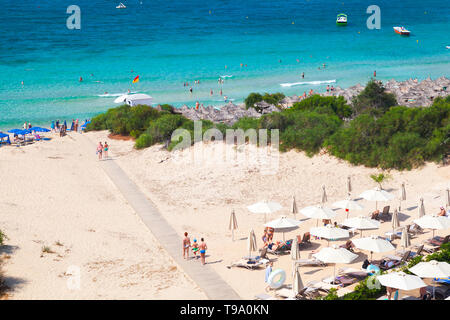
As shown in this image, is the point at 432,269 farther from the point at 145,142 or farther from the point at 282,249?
the point at 145,142

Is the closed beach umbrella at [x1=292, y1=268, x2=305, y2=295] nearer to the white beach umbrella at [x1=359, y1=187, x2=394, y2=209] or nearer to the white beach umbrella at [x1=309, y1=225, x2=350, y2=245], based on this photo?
the white beach umbrella at [x1=309, y1=225, x2=350, y2=245]

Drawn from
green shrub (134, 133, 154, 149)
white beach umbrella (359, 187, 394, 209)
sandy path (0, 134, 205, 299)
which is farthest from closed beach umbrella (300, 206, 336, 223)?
green shrub (134, 133, 154, 149)

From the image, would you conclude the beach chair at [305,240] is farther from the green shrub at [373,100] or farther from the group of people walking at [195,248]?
the green shrub at [373,100]

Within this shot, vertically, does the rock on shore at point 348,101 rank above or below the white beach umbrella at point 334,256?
above

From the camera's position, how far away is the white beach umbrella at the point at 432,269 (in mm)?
13969

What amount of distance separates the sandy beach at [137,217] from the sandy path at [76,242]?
3cm

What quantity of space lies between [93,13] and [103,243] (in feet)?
363

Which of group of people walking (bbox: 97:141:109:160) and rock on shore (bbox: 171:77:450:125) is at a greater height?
rock on shore (bbox: 171:77:450:125)

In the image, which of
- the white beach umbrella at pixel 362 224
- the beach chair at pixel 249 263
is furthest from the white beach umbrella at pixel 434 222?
the beach chair at pixel 249 263

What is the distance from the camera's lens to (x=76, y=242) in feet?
64.0

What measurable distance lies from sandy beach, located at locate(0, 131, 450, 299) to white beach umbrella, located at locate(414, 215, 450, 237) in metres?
0.89

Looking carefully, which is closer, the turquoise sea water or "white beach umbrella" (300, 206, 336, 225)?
"white beach umbrella" (300, 206, 336, 225)

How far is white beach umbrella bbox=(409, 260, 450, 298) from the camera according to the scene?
45.8ft
